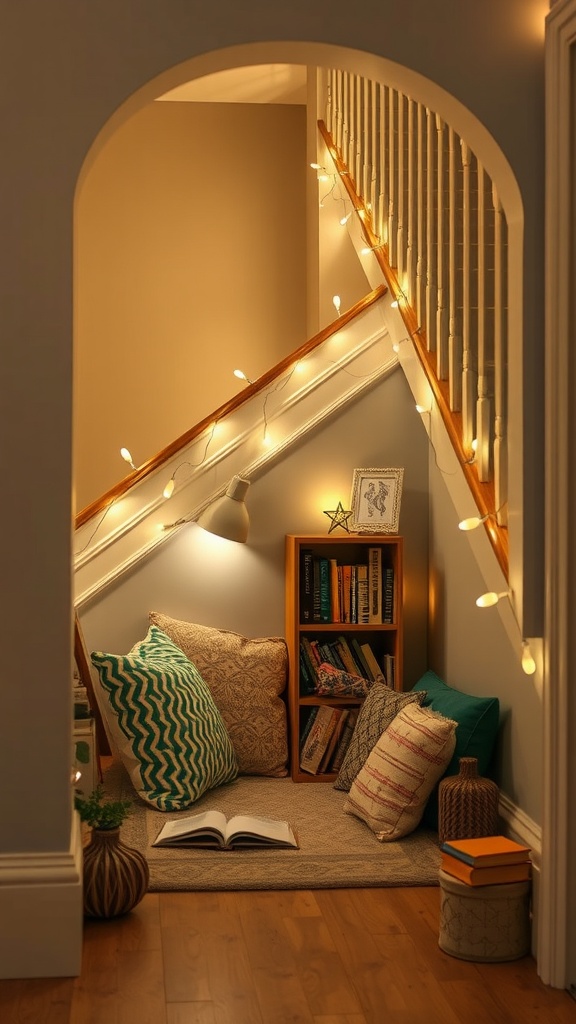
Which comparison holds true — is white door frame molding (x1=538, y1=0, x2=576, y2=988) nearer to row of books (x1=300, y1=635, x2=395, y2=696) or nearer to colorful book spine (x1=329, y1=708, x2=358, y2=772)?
colorful book spine (x1=329, y1=708, x2=358, y2=772)

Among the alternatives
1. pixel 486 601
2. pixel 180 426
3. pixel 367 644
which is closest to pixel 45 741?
pixel 486 601

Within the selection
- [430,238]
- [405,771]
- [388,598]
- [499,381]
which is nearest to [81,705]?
[405,771]

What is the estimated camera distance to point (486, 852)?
2.85 meters

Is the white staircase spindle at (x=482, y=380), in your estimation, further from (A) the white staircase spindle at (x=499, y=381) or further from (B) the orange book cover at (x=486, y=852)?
(B) the orange book cover at (x=486, y=852)

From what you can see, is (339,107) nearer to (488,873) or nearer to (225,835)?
(225,835)

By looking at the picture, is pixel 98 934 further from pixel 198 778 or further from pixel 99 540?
pixel 99 540

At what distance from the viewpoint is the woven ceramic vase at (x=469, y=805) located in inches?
136

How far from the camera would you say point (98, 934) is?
300cm

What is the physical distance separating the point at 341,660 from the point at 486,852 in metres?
1.87

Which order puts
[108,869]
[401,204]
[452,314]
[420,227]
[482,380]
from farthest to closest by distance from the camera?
[401,204] < [420,227] < [452,314] < [482,380] < [108,869]

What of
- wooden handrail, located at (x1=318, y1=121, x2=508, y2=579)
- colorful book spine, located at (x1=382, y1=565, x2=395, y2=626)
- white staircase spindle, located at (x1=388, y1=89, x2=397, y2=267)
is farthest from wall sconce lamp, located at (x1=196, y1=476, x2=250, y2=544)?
white staircase spindle, located at (x1=388, y1=89, x2=397, y2=267)

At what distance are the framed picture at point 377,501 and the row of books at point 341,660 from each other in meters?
0.49

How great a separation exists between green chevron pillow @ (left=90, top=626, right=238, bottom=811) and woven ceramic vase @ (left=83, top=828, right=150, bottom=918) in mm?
944

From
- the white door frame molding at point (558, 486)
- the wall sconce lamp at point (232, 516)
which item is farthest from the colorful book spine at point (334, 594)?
the white door frame molding at point (558, 486)
